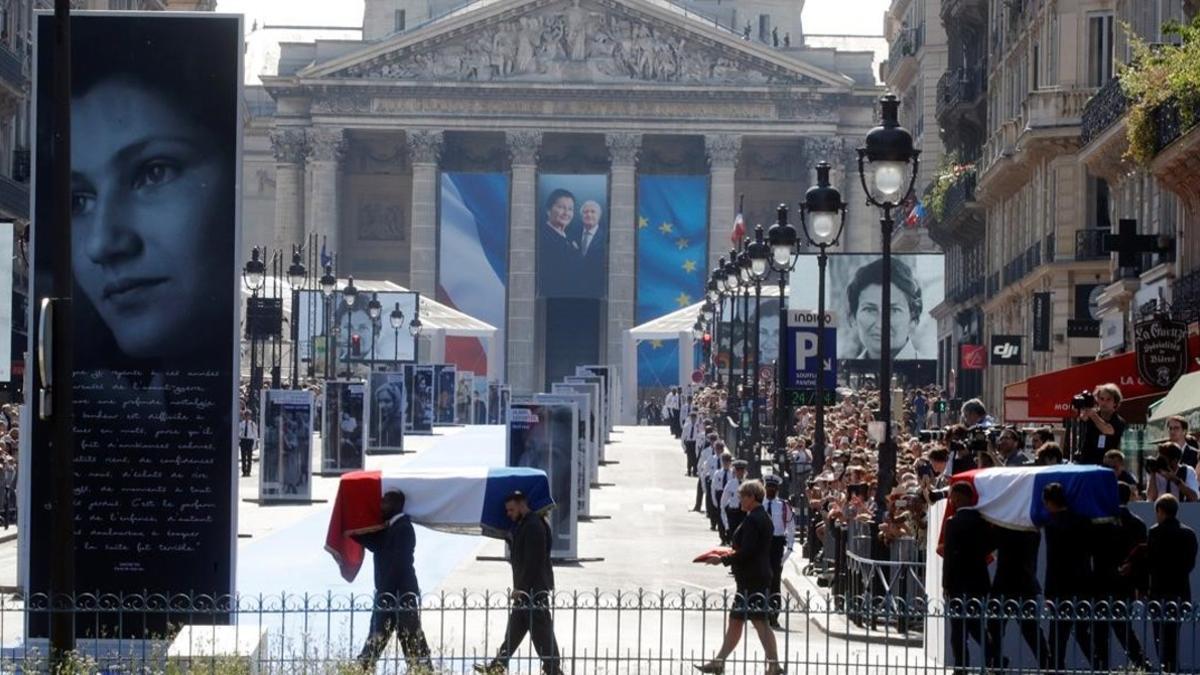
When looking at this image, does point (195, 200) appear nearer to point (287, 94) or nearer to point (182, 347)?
point (182, 347)

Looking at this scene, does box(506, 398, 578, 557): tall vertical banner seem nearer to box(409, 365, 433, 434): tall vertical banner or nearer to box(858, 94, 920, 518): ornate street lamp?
box(858, 94, 920, 518): ornate street lamp

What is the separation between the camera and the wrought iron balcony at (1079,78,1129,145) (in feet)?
156

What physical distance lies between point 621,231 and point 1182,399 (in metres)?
105

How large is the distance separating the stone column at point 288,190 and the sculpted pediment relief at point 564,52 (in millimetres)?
4768

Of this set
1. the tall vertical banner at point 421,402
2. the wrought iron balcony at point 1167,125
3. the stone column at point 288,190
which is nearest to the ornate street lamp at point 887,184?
the wrought iron balcony at point 1167,125

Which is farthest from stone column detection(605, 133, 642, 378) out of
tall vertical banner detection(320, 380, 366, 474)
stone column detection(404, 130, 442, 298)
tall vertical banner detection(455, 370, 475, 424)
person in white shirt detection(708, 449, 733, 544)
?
person in white shirt detection(708, 449, 733, 544)

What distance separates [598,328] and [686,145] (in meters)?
9.61

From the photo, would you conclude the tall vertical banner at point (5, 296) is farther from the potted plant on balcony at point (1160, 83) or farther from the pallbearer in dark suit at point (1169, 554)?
the pallbearer in dark suit at point (1169, 554)

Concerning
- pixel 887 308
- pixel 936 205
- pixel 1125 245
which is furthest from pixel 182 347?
pixel 936 205

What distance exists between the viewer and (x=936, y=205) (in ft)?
266

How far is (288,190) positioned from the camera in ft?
445

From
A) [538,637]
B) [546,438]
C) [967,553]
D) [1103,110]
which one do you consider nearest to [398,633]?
[538,637]

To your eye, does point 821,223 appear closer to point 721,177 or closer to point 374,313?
point 374,313

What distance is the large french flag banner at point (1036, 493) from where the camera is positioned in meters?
19.5
